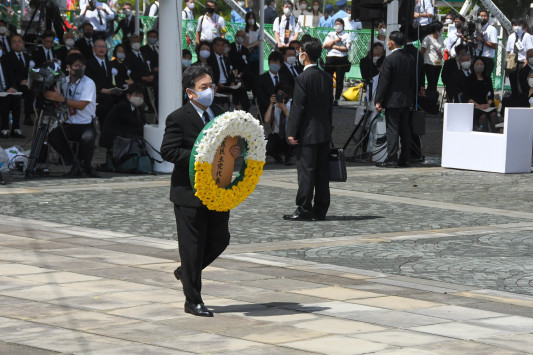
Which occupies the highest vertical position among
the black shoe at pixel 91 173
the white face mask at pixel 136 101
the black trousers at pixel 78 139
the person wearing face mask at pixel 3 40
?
the person wearing face mask at pixel 3 40

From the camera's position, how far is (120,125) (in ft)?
59.3

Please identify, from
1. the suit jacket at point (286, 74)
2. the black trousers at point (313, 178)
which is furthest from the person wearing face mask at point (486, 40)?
the black trousers at point (313, 178)

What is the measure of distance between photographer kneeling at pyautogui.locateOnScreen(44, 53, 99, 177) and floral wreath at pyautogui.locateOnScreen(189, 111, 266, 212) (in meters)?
8.65

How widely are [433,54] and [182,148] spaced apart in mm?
20483

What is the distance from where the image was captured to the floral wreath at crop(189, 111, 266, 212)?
830 cm

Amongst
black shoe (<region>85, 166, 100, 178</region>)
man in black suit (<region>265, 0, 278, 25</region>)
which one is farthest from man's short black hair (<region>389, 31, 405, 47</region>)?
man in black suit (<region>265, 0, 278, 25</region>)

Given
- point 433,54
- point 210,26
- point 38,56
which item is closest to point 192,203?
point 38,56

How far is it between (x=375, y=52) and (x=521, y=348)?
17.3 metres

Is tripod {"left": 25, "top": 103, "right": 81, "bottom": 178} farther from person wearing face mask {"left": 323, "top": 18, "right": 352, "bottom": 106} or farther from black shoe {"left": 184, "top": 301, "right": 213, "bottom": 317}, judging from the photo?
person wearing face mask {"left": 323, "top": 18, "right": 352, "bottom": 106}

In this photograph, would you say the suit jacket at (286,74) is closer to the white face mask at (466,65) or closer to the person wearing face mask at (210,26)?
the white face mask at (466,65)

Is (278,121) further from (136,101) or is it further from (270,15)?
(270,15)

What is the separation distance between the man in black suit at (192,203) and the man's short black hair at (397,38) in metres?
10.5

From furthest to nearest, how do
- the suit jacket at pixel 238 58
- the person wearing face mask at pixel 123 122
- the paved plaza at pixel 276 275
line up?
the suit jacket at pixel 238 58 → the person wearing face mask at pixel 123 122 → the paved plaza at pixel 276 275

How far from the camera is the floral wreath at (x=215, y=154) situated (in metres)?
8.30
